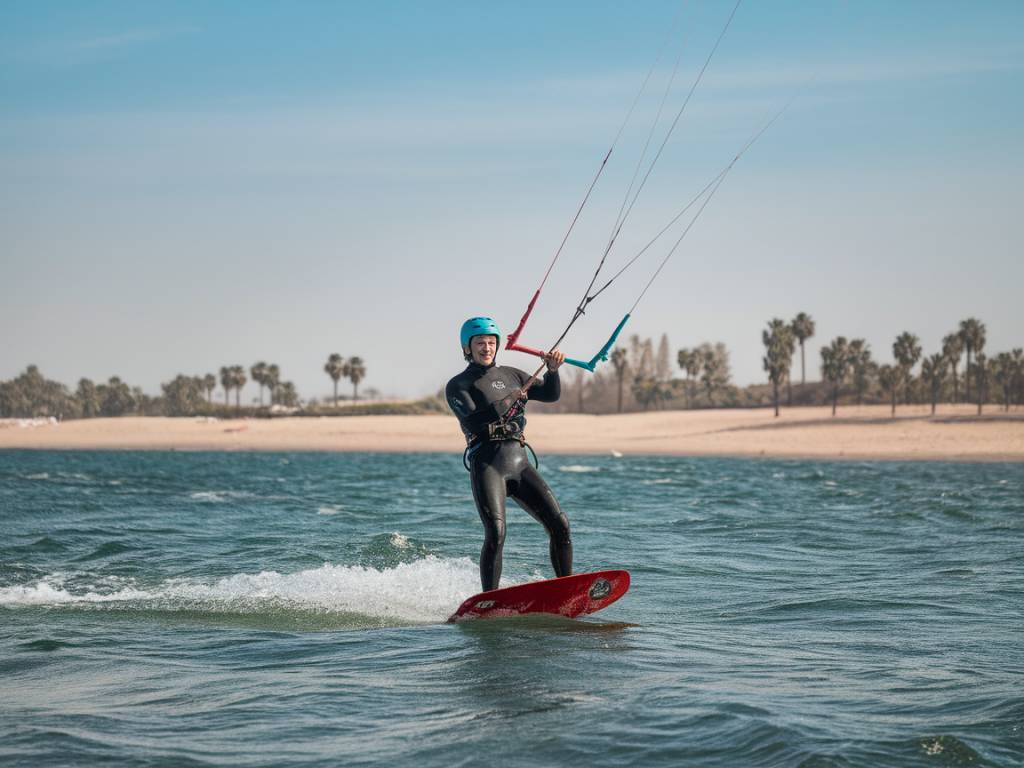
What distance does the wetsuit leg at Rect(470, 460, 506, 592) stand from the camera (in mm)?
9383

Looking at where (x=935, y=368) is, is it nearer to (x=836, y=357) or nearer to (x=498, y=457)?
(x=836, y=357)

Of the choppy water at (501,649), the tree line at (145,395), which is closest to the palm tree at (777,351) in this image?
the tree line at (145,395)

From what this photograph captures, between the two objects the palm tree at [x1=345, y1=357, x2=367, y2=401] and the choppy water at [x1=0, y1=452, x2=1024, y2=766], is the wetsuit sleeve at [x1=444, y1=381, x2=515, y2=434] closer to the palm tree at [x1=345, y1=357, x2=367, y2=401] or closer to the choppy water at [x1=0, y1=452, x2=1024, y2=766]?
the choppy water at [x1=0, y1=452, x2=1024, y2=766]

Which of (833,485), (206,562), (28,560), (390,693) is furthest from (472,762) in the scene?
(833,485)

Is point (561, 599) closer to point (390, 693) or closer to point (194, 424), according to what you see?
point (390, 693)

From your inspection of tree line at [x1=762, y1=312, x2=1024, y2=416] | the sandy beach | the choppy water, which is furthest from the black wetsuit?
tree line at [x1=762, y1=312, x2=1024, y2=416]

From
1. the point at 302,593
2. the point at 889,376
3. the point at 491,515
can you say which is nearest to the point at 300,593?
the point at 302,593

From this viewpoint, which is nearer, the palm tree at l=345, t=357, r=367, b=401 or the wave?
the wave

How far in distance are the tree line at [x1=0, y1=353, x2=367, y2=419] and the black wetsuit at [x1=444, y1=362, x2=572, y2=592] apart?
97.5 metres

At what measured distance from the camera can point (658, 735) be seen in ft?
18.5

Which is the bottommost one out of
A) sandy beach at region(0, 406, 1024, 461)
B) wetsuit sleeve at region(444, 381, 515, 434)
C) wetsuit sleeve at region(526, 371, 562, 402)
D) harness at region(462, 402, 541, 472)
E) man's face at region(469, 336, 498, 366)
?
sandy beach at region(0, 406, 1024, 461)

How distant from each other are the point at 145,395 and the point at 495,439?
13354cm

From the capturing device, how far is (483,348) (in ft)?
31.2

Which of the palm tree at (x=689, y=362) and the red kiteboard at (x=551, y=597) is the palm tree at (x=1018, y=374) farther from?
the red kiteboard at (x=551, y=597)
